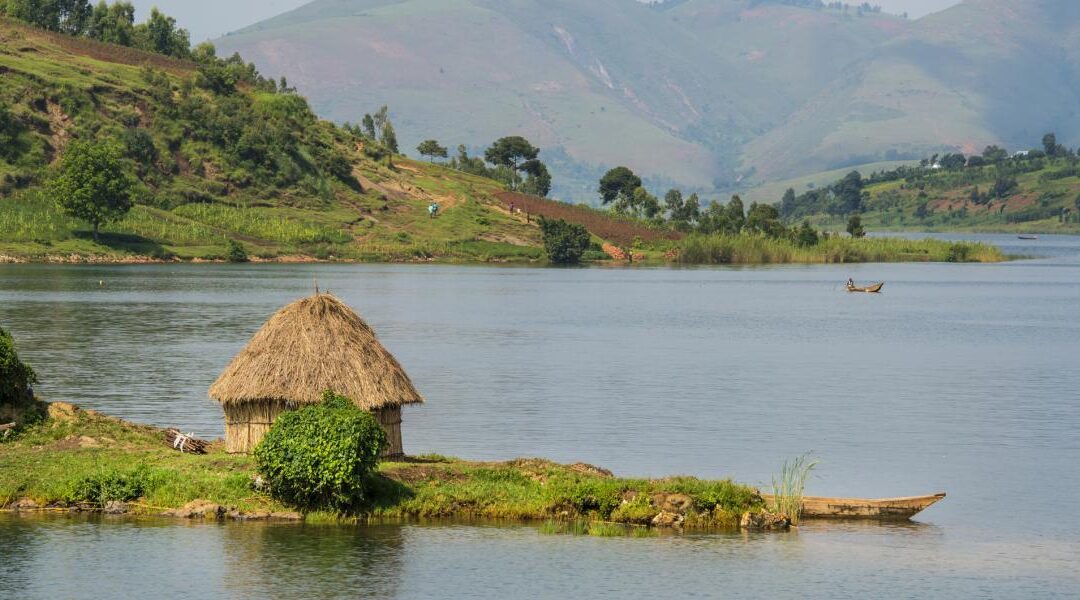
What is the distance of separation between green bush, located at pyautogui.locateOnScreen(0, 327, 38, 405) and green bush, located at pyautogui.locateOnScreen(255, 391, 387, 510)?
841 centimetres

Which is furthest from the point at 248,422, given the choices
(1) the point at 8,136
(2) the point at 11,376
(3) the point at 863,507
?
(1) the point at 8,136

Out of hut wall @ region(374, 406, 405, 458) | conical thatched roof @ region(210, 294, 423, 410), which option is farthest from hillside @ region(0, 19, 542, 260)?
hut wall @ region(374, 406, 405, 458)

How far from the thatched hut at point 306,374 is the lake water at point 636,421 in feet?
12.4

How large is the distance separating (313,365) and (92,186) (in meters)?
124

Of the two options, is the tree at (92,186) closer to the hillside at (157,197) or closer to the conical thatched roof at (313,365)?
the hillside at (157,197)

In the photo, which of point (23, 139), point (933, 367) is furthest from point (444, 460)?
point (23, 139)

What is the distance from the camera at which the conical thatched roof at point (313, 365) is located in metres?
39.2

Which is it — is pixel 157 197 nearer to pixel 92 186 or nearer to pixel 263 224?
pixel 263 224

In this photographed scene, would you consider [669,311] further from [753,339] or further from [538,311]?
[753,339]

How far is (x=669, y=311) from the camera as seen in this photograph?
119562 mm

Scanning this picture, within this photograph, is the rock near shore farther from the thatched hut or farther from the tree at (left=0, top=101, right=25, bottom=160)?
the tree at (left=0, top=101, right=25, bottom=160)

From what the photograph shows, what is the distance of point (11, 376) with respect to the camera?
41531 mm

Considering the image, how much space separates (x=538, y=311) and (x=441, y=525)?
78.5 m

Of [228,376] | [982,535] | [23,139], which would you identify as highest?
[23,139]
